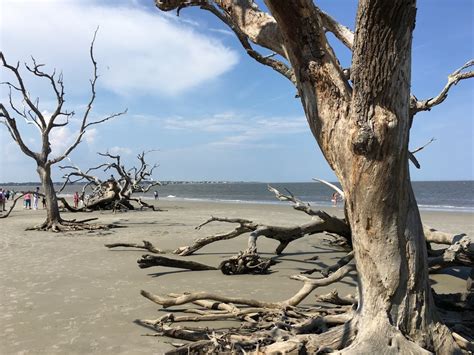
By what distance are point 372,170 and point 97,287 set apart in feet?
16.4

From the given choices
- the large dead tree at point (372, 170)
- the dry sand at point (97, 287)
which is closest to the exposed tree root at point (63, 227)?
the dry sand at point (97, 287)

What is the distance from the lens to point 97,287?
661 centimetres

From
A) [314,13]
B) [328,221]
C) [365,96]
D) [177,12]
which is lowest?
[328,221]

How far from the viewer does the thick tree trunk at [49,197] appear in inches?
587

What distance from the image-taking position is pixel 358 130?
3.00 meters

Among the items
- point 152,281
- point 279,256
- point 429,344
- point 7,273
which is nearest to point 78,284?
point 152,281

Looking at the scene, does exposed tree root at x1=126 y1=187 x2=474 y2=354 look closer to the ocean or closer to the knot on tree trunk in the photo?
the knot on tree trunk

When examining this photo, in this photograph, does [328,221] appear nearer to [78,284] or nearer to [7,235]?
[78,284]

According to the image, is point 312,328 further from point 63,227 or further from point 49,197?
point 49,197

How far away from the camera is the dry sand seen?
4281 mm

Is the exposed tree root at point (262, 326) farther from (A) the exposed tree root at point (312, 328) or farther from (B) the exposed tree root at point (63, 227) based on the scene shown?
(B) the exposed tree root at point (63, 227)

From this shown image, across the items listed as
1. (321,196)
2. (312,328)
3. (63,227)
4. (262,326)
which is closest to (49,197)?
(63,227)

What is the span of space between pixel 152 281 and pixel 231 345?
4.01 meters

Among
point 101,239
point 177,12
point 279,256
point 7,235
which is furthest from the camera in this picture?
point 7,235
